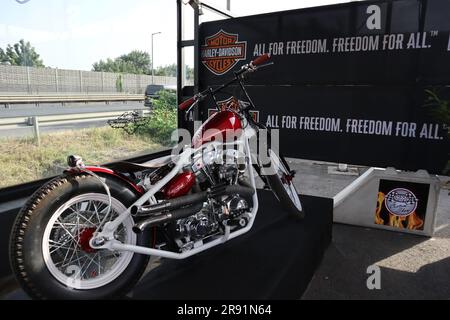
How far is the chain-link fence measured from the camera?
8.26ft

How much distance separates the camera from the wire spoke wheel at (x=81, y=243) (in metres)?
1.62

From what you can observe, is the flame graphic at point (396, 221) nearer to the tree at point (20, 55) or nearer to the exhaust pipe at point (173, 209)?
the exhaust pipe at point (173, 209)

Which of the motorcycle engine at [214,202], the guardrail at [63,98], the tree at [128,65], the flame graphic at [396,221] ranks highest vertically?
the tree at [128,65]

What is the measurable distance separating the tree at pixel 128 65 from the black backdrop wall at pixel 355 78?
3.47 feet

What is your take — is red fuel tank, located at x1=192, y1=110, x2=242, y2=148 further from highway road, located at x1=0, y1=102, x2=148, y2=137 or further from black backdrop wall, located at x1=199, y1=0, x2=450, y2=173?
highway road, located at x1=0, y1=102, x2=148, y2=137

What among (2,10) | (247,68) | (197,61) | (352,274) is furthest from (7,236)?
(197,61)

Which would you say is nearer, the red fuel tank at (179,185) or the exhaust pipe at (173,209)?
the exhaust pipe at (173,209)

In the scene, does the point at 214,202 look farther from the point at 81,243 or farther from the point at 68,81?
the point at 68,81

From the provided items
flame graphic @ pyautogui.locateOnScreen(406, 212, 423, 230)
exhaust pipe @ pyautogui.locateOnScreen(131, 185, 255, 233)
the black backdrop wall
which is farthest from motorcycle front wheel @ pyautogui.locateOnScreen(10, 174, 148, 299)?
flame graphic @ pyautogui.locateOnScreen(406, 212, 423, 230)

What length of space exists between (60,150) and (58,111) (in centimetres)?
50

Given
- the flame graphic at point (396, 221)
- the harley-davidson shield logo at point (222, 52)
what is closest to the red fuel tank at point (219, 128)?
the harley-davidson shield logo at point (222, 52)

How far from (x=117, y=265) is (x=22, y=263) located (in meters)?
0.46

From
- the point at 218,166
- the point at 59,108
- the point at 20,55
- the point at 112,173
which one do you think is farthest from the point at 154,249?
the point at 59,108
